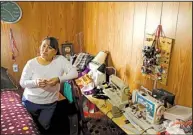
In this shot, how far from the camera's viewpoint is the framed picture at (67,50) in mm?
2629

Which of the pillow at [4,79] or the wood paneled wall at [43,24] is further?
the wood paneled wall at [43,24]

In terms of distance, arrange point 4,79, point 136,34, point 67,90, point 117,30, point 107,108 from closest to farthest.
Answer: point 4,79
point 107,108
point 136,34
point 117,30
point 67,90

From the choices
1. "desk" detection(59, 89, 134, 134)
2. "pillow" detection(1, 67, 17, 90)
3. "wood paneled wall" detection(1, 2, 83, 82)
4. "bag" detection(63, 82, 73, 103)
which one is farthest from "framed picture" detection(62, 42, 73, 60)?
"pillow" detection(1, 67, 17, 90)

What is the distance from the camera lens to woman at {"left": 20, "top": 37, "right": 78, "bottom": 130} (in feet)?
4.78

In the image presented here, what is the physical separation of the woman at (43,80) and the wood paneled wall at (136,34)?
0.66 m

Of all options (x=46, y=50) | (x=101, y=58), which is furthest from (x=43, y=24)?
(x=46, y=50)

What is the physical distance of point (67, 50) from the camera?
2.66 m

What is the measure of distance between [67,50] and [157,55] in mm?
1450

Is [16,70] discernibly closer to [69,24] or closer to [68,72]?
[68,72]

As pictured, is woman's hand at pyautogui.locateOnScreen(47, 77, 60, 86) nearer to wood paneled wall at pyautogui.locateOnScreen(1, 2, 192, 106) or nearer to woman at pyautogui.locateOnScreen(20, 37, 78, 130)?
woman at pyautogui.locateOnScreen(20, 37, 78, 130)

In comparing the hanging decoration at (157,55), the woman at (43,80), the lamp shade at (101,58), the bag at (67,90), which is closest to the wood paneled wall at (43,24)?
the woman at (43,80)

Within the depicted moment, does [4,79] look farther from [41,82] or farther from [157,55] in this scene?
[157,55]

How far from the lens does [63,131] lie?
1.65m

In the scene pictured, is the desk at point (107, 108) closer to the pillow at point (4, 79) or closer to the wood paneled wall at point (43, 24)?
the wood paneled wall at point (43, 24)
